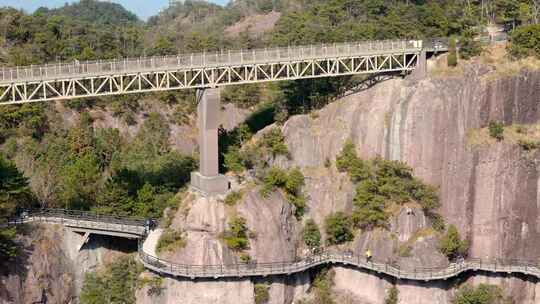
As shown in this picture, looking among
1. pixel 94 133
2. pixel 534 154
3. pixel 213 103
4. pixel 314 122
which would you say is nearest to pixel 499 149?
pixel 534 154

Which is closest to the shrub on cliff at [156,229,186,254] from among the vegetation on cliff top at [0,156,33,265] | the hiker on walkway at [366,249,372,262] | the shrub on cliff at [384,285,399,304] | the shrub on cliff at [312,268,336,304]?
the vegetation on cliff top at [0,156,33,265]

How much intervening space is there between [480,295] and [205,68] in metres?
29.3

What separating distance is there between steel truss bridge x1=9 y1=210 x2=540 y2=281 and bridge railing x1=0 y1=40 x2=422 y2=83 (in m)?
12.7

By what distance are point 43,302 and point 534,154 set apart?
4228 centimetres

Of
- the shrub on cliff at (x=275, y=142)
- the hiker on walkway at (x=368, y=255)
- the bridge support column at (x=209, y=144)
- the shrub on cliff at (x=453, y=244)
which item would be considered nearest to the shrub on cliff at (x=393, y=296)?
the hiker on walkway at (x=368, y=255)

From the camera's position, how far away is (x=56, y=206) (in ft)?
227

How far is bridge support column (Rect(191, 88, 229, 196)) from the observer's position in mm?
63625

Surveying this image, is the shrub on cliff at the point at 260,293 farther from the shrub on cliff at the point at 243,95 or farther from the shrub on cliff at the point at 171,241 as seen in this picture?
the shrub on cliff at the point at 243,95

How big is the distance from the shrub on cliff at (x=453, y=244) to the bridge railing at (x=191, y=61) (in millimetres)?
17560

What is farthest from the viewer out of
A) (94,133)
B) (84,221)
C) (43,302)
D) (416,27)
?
(416,27)

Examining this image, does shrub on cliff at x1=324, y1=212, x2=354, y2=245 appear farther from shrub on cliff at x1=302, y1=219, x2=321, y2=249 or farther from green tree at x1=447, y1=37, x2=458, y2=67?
green tree at x1=447, y1=37, x2=458, y2=67

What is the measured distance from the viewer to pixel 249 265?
60344 millimetres

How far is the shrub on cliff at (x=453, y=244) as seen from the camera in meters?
64.1

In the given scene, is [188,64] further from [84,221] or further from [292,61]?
[84,221]
